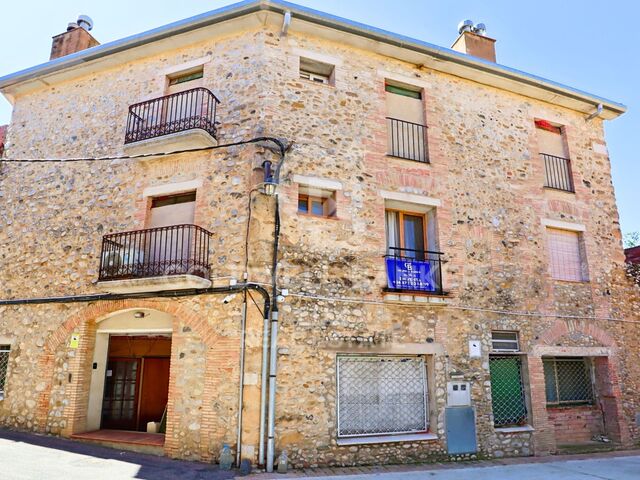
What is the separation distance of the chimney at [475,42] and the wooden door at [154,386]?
10.2 metres

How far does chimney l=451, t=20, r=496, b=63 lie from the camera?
38.4 feet

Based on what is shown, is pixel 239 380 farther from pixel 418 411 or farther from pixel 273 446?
pixel 418 411

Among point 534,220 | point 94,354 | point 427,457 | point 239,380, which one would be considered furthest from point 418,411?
point 94,354

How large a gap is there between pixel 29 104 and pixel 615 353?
1445 centimetres

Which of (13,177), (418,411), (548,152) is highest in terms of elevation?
(548,152)

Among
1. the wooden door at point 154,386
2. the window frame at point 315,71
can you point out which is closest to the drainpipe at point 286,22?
the window frame at point 315,71

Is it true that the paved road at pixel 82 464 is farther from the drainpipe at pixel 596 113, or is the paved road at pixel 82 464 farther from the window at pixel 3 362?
the drainpipe at pixel 596 113

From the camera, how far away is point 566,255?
419 inches

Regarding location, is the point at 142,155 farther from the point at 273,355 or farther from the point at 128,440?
the point at 128,440

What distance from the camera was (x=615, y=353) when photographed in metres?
10.2

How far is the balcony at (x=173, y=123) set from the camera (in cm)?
850

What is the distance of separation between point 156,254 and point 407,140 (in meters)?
5.50

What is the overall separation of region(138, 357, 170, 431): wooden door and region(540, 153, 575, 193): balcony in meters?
9.41

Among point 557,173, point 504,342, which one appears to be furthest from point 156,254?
point 557,173
